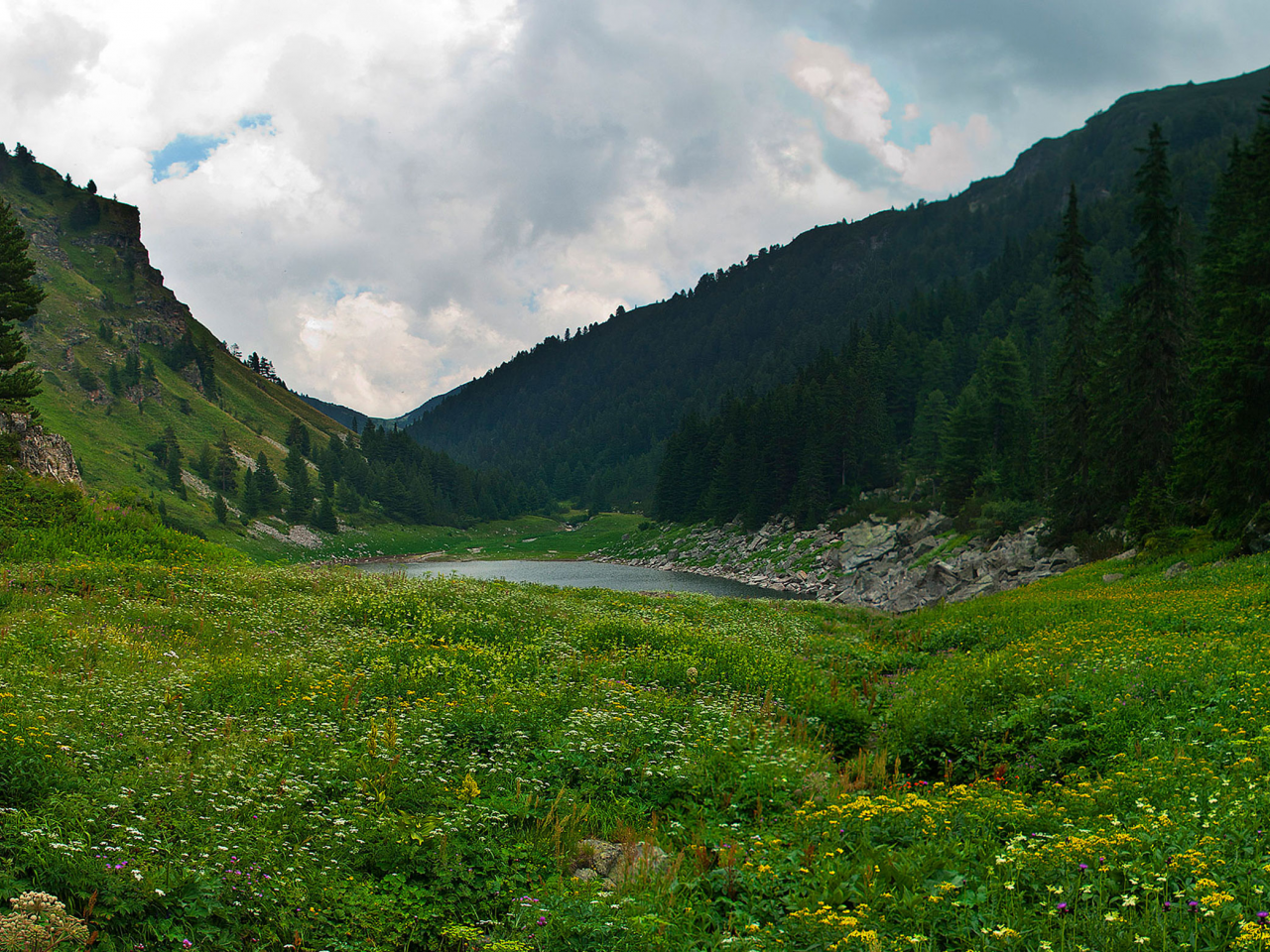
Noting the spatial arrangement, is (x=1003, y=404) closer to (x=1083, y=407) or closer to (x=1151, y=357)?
(x=1083, y=407)

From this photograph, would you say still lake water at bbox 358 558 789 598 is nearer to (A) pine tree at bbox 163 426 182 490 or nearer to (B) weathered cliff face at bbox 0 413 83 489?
(B) weathered cliff face at bbox 0 413 83 489

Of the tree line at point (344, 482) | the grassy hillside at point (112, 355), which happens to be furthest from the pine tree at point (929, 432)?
the tree line at point (344, 482)

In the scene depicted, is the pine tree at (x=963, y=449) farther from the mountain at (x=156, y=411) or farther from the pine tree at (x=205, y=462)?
the pine tree at (x=205, y=462)

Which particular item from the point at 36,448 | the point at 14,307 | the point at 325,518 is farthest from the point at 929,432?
the point at 325,518

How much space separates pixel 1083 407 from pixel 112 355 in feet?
567

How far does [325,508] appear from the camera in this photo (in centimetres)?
11881

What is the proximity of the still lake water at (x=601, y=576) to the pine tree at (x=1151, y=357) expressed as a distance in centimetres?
2359

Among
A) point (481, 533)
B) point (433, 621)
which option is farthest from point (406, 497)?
point (433, 621)

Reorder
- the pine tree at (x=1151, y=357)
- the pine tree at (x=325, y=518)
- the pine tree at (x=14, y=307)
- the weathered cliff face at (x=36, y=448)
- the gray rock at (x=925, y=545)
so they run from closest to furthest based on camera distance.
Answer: the weathered cliff face at (x=36, y=448) < the pine tree at (x=14, y=307) < the pine tree at (x=1151, y=357) < the gray rock at (x=925, y=545) < the pine tree at (x=325, y=518)

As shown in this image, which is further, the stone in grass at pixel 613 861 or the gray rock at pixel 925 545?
the gray rock at pixel 925 545

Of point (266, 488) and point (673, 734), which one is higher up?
point (266, 488)

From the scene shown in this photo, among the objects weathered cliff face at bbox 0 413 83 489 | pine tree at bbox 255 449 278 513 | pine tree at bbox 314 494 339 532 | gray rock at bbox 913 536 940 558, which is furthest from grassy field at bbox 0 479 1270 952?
pine tree at bbox 255 449 278 513

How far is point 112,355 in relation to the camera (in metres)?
141

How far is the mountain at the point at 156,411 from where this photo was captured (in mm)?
107938
